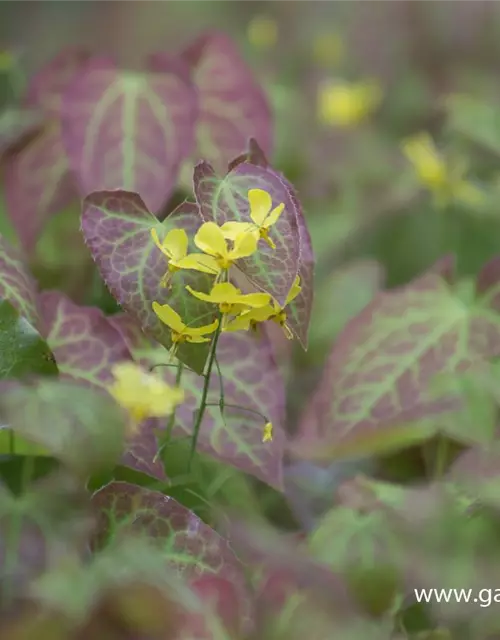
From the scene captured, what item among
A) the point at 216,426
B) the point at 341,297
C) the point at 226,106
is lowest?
the point at 341,297

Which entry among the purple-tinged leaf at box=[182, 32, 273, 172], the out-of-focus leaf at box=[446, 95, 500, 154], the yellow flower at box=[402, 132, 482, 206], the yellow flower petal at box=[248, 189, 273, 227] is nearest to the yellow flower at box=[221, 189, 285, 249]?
the yellow flower petal at box=[248, 189, 273, 227]

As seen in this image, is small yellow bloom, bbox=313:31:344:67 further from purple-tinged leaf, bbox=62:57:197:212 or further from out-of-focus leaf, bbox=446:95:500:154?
purple-tinged leaf, bbox=62:57:197:212

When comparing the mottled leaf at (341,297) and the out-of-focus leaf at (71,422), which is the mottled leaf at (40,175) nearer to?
the mottled leaf at (341,297)

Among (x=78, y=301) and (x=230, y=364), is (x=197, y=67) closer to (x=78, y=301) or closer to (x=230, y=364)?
(x=78, y=301)

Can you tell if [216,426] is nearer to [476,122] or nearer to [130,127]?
[130,127]

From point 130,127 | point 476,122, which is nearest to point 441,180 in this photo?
point 476,122

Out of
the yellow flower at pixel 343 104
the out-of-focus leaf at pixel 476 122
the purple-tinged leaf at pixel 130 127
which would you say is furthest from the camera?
the yellow flower at pixel 343 104

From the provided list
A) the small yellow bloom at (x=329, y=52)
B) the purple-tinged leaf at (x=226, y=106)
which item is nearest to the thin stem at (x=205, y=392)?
the purple-tinged leaf at (x=226, y=106)
